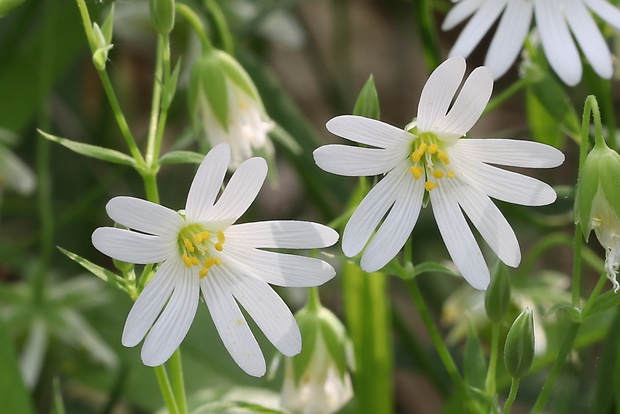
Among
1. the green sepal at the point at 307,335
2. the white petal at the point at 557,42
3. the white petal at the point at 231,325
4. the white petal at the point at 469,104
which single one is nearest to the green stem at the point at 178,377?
the white petal at the point at 231,325

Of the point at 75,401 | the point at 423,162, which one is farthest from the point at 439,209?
the point at 75,401

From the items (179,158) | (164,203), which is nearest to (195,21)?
(179,158)

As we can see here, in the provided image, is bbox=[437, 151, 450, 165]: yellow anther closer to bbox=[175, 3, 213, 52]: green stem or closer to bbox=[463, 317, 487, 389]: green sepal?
bbox=[463, 317, 487, 389]: green sepal

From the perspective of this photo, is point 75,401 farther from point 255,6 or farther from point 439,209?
point 439,209

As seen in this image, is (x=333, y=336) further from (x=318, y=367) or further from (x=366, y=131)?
(x=366, y=131)

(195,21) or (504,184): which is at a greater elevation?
(195,21)

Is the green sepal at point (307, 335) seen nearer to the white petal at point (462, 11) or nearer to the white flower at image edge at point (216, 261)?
the white flower at image edge at point (216, 261)
